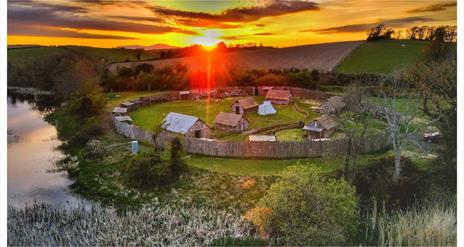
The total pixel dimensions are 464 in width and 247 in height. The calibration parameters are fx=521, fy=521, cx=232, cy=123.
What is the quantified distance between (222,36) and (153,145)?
262 centimetres

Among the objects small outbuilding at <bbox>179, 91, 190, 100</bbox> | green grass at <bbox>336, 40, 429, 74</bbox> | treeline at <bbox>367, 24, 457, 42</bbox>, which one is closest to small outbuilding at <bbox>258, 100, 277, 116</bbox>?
small outbuilding at <bbox>179, 91, 190, 100</bbox>

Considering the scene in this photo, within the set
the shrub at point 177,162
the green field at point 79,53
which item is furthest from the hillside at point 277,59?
the shrub at point 177,162

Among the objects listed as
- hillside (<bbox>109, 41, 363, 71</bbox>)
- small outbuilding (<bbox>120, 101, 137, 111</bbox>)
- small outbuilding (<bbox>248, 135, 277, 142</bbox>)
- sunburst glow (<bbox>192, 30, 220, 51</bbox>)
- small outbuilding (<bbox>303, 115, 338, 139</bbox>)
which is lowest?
small outbuilding (<bbox>248, 135, 277, 142</bbox>)

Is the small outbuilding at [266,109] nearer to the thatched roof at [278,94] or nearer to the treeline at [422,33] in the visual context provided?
the thatched roof at [278,94]

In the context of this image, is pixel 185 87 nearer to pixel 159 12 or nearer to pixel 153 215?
pixel 159 12

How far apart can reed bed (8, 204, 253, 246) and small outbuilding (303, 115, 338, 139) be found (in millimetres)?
2269

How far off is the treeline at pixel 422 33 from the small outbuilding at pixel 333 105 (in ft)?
5.22

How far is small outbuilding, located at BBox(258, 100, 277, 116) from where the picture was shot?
35.6 ft

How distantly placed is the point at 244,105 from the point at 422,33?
13.1 ft

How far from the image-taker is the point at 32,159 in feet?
34.9

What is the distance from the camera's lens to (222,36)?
1062cm

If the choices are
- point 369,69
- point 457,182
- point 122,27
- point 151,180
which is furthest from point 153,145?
point 457,182

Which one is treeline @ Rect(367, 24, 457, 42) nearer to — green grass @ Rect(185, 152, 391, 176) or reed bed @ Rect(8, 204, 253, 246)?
green grass @ Rect(185, 152, 391, 176)

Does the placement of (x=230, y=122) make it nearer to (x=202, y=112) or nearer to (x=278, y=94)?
(x=202, y=112)
